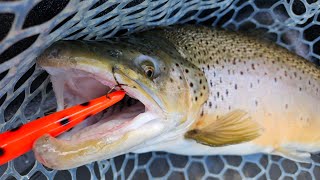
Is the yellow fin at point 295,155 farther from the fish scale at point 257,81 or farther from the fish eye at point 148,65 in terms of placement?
the fish eye at point 148,65

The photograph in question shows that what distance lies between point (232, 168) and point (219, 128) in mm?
426

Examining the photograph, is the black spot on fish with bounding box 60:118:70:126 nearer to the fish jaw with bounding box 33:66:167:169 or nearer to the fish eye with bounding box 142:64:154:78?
the fish jaw with bounding box 33:66:167:169

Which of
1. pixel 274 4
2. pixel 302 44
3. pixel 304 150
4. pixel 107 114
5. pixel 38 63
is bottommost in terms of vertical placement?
pixel 304 150

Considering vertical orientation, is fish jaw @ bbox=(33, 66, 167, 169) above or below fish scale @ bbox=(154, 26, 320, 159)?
below

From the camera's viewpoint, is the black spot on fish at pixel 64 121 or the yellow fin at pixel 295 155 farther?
the yellow fin at pixel 295 155

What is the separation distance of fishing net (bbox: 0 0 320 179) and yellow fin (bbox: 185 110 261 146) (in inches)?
13.9

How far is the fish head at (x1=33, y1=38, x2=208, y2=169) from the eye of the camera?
137 cm

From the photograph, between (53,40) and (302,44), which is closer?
(53,40)

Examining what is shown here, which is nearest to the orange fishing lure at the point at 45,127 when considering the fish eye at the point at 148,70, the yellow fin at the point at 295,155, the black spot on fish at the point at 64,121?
the black spot on fish at the point at 64,121

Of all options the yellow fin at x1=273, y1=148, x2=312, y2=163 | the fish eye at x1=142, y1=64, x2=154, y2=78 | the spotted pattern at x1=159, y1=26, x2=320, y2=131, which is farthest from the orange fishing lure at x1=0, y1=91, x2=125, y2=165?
the yellow fin at x1=273, y1=148, x2=312, y2=163

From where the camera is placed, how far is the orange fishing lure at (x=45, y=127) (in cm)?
129

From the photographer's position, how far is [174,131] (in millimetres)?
1662

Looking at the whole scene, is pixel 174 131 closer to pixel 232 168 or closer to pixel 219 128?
pixel 219 128

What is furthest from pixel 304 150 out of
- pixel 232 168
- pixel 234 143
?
pixel 234 143
